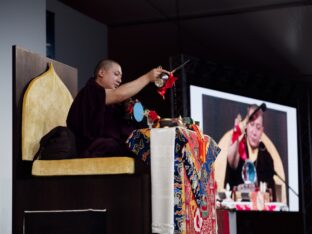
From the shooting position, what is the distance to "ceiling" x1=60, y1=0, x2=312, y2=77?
568 cm

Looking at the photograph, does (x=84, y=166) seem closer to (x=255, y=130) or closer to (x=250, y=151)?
(x=250, y=151)

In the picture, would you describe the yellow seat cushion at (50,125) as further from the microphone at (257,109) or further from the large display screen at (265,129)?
the microphone at (257,109)

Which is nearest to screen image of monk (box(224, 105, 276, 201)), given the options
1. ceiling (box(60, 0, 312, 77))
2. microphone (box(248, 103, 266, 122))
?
microphone (box(248, 103, 266, 122))

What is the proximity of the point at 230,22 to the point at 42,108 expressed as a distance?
334cm

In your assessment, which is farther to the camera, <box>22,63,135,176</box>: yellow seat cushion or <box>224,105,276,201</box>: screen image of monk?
<box>224,105,276,201</box>: screen image of monk

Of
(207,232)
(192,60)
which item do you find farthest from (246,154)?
(207,232)

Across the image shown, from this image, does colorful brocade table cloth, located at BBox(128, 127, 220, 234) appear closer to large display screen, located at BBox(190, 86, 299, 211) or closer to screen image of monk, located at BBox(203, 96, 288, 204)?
large display screen, located at BBox(190, 86, 299, 211)

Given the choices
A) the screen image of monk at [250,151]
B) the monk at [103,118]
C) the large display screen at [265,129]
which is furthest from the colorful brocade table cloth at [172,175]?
the screen image of monk at [250,151]

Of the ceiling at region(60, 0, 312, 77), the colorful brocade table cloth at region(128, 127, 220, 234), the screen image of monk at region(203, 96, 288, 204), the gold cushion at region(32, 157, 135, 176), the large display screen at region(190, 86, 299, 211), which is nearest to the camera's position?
the colorful brocade table cloth at region(128, 127, 220, 234)

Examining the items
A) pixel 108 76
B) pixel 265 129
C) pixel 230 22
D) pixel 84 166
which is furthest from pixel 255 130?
pixel 84 166

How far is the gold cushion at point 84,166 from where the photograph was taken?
9.25ft

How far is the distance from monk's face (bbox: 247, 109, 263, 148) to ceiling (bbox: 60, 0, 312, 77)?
783 mm

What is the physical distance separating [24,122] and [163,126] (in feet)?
2.24

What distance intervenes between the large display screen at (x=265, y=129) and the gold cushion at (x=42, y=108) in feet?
8.36
